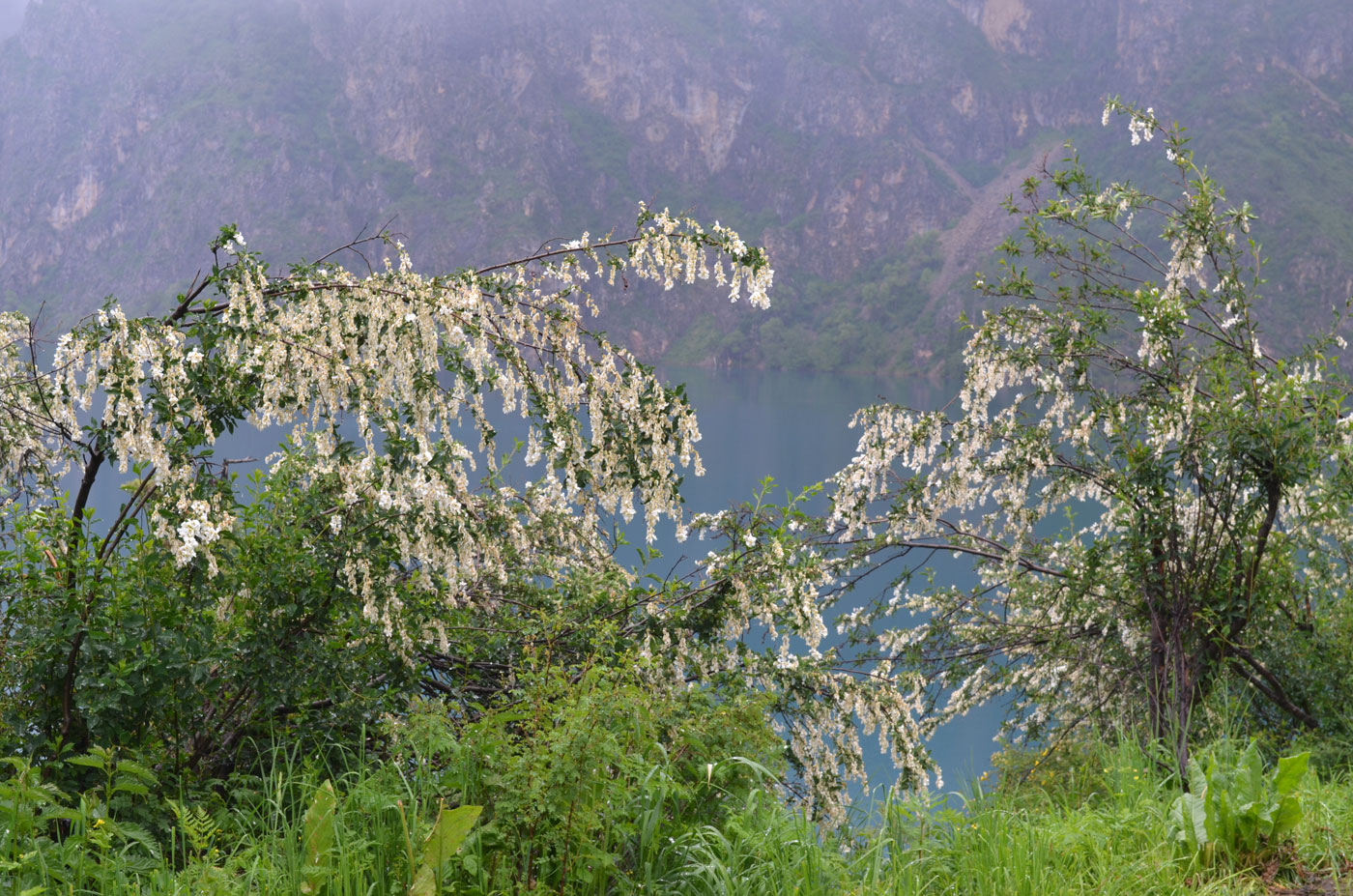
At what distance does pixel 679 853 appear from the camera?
3.11 metres

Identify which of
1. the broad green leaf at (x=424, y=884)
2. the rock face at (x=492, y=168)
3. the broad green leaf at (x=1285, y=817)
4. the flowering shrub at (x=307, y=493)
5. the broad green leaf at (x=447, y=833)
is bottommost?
the broad green leaf at (x=424, y=884)

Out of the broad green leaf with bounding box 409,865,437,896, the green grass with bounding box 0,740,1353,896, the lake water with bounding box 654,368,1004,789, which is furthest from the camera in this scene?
the lake water with bounding box 654,368,1004,789

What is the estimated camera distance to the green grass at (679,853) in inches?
109

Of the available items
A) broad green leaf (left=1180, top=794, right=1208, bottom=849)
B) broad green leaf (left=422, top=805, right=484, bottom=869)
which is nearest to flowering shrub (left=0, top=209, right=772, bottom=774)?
broad green leaf (left=422, top=805, right=484, bottom=869)

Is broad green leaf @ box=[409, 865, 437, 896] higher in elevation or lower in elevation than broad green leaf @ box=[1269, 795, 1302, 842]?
lower

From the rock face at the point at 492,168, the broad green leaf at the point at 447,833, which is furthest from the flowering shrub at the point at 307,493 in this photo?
the rock face at the point at 492,168

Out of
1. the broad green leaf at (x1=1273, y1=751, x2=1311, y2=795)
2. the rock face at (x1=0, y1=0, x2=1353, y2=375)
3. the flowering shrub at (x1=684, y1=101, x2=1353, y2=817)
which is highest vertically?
the rock face at (x1=0, y1=0, x2=1353, y2=375)

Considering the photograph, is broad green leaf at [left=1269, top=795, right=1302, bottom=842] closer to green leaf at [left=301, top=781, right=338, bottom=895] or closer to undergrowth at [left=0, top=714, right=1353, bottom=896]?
undergrowth at [left=0, top=714, right=1353, bottom=896]

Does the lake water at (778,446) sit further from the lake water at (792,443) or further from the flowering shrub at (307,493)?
the flowering shrub at (307,493)

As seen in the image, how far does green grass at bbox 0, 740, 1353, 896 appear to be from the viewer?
9.10ft

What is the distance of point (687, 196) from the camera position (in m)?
190

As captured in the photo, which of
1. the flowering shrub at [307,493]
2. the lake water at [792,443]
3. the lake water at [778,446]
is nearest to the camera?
the flowering shrub at [307,493]

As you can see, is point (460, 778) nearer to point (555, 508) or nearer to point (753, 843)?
point (753, 843)

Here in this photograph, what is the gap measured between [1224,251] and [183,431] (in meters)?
6.05
